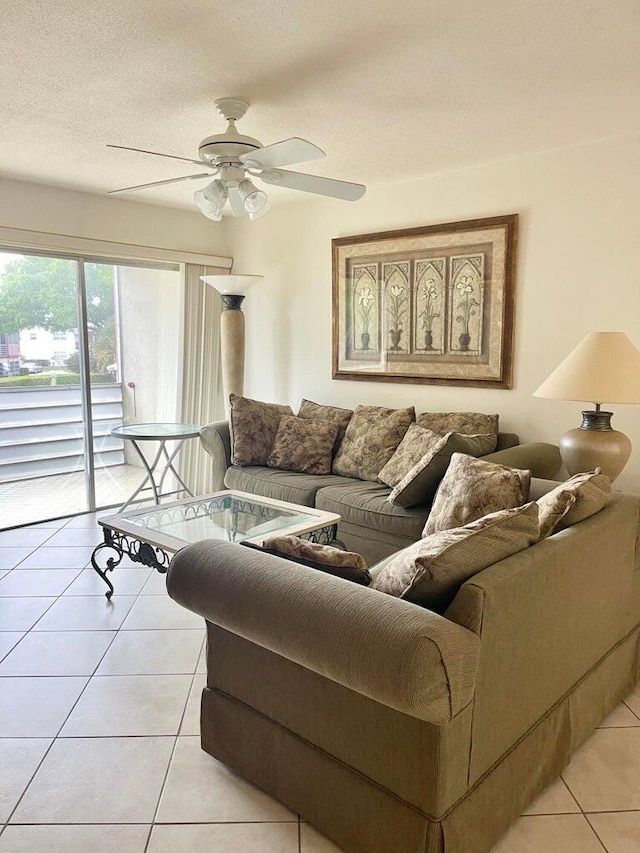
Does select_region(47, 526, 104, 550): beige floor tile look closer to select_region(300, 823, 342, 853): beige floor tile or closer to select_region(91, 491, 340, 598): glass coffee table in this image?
select_region(91, 491, 340, 598): glass coffee table

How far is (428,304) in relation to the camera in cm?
408

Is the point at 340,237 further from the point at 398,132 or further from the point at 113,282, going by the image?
the point at 113,282

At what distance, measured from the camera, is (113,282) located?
15.7 ft

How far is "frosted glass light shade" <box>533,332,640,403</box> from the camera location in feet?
8.71

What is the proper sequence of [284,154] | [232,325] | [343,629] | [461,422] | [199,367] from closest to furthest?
[343,629]
[284,154]
[461,422]
[232,325]
[199,367]

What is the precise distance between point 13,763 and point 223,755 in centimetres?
69

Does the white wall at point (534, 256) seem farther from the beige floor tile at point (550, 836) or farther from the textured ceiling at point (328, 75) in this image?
the beige floor tile at point (550, 836)

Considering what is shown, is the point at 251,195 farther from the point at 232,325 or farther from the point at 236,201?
the point at 232,325

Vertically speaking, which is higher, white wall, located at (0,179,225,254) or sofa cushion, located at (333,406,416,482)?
white wall, located at (0,179,225,254)

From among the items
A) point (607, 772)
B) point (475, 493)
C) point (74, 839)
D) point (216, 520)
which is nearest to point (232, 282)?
point (216, 520)

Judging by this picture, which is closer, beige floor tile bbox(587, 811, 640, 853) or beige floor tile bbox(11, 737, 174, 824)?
beige floor tile bbox(587, 811, 640, 853)

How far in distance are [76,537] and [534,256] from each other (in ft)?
11.2

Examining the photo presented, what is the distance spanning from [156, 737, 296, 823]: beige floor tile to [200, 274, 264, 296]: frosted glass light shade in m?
3.38

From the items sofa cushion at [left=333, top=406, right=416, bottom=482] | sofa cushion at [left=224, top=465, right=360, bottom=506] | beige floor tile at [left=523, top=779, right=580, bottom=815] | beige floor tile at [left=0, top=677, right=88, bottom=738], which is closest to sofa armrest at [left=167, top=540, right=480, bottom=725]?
beige floor tile at [left=523, top=779, right=580, bottom=815]
